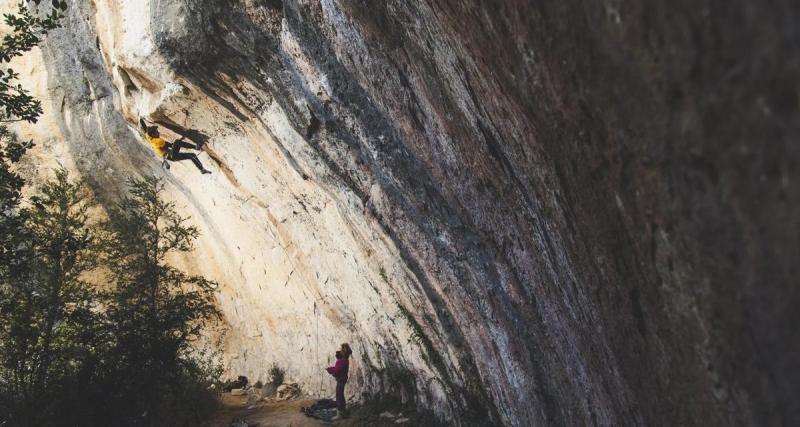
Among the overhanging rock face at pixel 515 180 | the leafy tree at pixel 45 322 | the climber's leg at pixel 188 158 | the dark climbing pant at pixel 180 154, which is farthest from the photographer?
the climber's leg at pixel 188 158

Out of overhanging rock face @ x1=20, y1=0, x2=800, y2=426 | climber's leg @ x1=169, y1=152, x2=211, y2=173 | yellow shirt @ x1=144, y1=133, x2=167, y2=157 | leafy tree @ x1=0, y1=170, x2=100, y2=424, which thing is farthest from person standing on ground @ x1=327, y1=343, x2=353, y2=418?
yellow shirt @ x1=144, y1=133, x2=167, y2=157

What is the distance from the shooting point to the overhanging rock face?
2666 millimetres

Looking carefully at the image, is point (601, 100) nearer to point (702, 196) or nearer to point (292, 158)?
point (702, 196)

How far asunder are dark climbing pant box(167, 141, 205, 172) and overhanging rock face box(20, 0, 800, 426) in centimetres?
25

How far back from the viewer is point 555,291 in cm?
557

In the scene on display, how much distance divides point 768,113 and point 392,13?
4.07m

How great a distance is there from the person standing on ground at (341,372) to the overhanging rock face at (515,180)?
677mm

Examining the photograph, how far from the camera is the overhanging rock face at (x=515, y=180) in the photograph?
8.75ft

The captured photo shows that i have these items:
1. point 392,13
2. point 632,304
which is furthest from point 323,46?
point 632,304

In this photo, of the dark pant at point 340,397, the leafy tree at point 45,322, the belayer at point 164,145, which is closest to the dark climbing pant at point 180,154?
the belayer at point 164,145

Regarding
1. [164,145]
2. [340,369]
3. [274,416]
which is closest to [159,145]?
[164,145]

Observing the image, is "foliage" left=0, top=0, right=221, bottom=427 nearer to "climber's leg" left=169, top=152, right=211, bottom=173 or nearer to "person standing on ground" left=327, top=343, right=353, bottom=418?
"climber's leg" left=169, top=152, right=211, bottom=173

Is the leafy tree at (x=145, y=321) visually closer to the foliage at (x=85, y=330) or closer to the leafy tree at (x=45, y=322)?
the foliage at (x=85, y=330)

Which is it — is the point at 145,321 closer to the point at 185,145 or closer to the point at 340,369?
A: the point at 185,145
